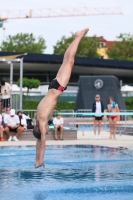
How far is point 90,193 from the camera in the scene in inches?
316

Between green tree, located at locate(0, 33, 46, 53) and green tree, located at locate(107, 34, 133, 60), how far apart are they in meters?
14.0

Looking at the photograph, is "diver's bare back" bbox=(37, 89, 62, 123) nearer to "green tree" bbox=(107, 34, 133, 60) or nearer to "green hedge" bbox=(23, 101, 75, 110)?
"green hedge" bbox=(23, 101, 75, 110)

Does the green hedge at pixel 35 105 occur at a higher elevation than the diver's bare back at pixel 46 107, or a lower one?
lower

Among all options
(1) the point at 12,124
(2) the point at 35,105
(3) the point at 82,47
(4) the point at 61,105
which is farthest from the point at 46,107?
(3) the point at 82,47

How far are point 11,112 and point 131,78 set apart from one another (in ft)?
209

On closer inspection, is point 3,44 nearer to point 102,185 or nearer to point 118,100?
point 118,100

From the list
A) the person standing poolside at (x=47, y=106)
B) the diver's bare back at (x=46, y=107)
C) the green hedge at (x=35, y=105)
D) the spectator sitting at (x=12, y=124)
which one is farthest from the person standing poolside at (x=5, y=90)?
the green hedge at (x=35, y=105)

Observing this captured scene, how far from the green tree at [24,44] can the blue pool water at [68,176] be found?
290 feet

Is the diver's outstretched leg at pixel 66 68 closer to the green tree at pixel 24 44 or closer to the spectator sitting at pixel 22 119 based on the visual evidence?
the spectator sitting at pixel 22 119

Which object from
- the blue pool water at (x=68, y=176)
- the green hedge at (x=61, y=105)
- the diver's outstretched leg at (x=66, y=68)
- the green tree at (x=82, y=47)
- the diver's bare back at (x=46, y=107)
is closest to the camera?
the blue pool water at (x=68, y=176)

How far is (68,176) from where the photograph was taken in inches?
395

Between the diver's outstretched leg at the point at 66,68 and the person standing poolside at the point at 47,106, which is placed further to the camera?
the diver's outstretched leg at the point at 66,68

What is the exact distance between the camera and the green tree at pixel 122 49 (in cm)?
10094

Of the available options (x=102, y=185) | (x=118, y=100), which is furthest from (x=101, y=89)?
(x=102, y=185)
